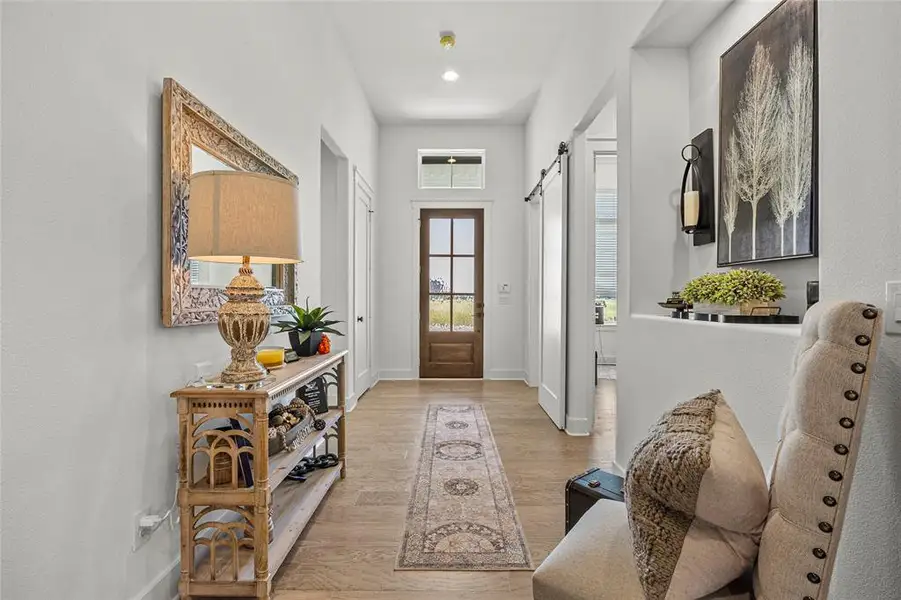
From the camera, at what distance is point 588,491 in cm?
171

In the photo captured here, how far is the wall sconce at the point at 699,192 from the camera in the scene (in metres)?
2.24

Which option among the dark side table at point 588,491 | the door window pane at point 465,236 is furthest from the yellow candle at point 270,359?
the door window pane at point 465,236

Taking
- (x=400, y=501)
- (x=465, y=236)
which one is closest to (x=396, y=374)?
(x=465, y=236)

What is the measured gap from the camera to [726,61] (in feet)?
6.90

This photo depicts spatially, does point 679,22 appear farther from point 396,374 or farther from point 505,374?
point 396,374

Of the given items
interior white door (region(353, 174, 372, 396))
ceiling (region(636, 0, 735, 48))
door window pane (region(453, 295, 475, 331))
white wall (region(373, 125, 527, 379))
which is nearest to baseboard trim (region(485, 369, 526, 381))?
white wall (region(373, 125, 527, 379))

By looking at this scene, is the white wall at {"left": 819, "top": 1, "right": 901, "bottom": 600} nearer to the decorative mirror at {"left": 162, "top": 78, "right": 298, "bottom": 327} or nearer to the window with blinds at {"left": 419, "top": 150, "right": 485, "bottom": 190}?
the decorative mirror at {"left": 162, "top": 78, "right": 298, "bottom": 327}

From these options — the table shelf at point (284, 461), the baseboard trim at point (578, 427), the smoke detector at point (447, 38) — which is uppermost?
the smoke detector at point (447, 38)

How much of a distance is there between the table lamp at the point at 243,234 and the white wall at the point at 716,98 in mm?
1875

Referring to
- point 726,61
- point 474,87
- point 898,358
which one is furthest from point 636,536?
point 474,87

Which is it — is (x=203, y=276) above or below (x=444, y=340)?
above

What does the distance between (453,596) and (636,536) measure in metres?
1.01

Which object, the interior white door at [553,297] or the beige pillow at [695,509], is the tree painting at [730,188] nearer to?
the beige pillow at [695,509]

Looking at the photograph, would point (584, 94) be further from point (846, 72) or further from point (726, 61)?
point (846, 72)
